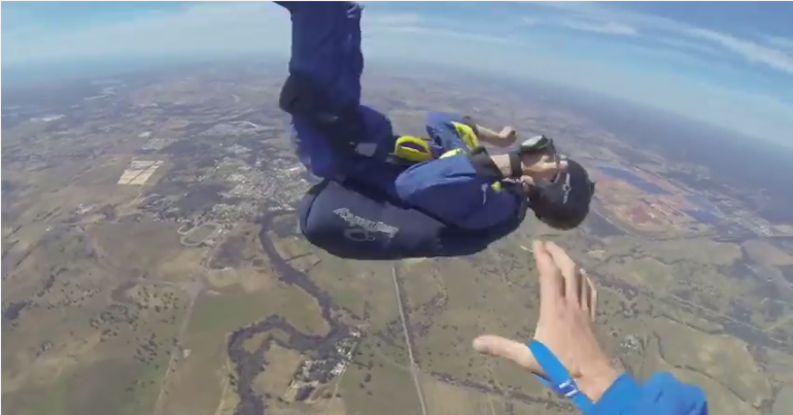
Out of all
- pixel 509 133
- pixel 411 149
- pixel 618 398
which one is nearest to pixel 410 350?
pixel 509 133

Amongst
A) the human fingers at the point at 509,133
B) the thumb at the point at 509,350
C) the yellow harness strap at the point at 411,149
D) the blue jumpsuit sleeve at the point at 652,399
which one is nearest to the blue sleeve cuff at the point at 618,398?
the blue jumpsuit sleeve at the point at 652,399

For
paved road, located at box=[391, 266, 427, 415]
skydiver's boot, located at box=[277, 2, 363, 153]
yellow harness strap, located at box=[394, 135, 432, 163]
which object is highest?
skydiver's boot, located at box=[277, 2, 363, 153]

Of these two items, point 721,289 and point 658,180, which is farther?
point 658,180

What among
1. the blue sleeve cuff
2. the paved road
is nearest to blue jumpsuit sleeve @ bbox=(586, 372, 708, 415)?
the blue sleeve cuff

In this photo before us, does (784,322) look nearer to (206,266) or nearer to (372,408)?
(372,408)

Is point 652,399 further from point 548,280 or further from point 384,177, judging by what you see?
point 384,177

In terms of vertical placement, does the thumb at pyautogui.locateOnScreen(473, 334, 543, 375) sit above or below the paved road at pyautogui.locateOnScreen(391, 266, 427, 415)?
above

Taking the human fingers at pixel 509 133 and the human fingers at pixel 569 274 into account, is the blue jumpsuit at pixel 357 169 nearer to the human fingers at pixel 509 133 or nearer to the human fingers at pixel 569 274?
the human fingers at pixel 509 133

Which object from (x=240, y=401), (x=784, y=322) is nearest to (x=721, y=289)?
(x=784, y=322)

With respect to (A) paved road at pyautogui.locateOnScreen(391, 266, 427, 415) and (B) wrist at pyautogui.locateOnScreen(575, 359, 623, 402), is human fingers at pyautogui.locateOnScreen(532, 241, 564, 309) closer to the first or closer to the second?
(B) wrist at pyautogui.locateOnScreen(575, 359, 623, 402)
